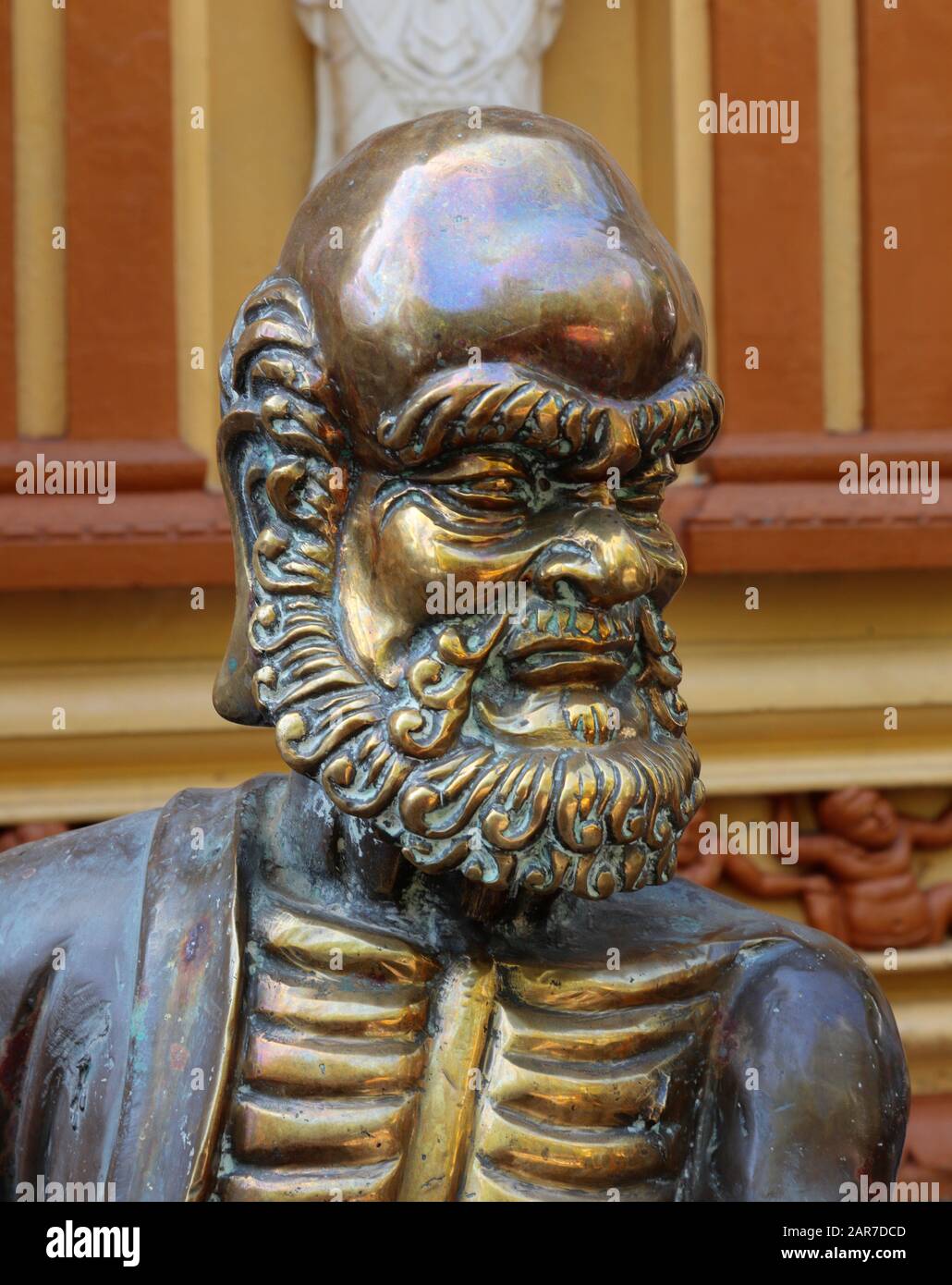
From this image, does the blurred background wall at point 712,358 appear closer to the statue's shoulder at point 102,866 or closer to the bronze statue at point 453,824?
the statue's shoulder at point 102,866

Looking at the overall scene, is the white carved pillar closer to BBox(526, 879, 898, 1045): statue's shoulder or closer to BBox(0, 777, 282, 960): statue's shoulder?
BBox(0, 777, 282, 960): statue's shoulder

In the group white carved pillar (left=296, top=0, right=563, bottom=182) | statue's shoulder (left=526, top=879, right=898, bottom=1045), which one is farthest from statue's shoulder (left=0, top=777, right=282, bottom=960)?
white carved pillar (left=296, top=0, right=563, bottom=182)

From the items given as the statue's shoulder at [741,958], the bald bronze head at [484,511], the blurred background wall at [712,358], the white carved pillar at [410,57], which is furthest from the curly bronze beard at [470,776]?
the white carved pillar at [410,57]

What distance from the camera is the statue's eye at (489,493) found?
47.5 inches

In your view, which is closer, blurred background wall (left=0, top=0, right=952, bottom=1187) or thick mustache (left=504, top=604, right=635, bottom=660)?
thick mustache (left=504, top=604, right=635, bottom=660)

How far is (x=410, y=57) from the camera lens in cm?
319

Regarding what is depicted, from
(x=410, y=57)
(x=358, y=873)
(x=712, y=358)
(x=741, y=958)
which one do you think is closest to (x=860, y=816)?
(x=712, y=358)

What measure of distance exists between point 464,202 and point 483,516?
0.23 m

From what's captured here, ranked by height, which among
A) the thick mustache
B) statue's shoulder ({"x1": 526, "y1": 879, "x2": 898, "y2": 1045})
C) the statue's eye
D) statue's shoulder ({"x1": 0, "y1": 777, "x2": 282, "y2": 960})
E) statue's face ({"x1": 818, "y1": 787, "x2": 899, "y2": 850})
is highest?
the statue's eye

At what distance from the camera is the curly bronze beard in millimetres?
1177

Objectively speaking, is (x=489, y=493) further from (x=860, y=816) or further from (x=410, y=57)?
(x=410, y=57)

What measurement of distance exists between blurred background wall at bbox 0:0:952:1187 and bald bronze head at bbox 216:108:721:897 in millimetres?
1726

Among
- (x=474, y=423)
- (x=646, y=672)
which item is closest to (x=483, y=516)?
(x=474, y=423)

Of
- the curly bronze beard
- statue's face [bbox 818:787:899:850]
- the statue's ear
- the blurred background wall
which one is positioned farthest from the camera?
statue's face [bbox 818:787:899:850]
